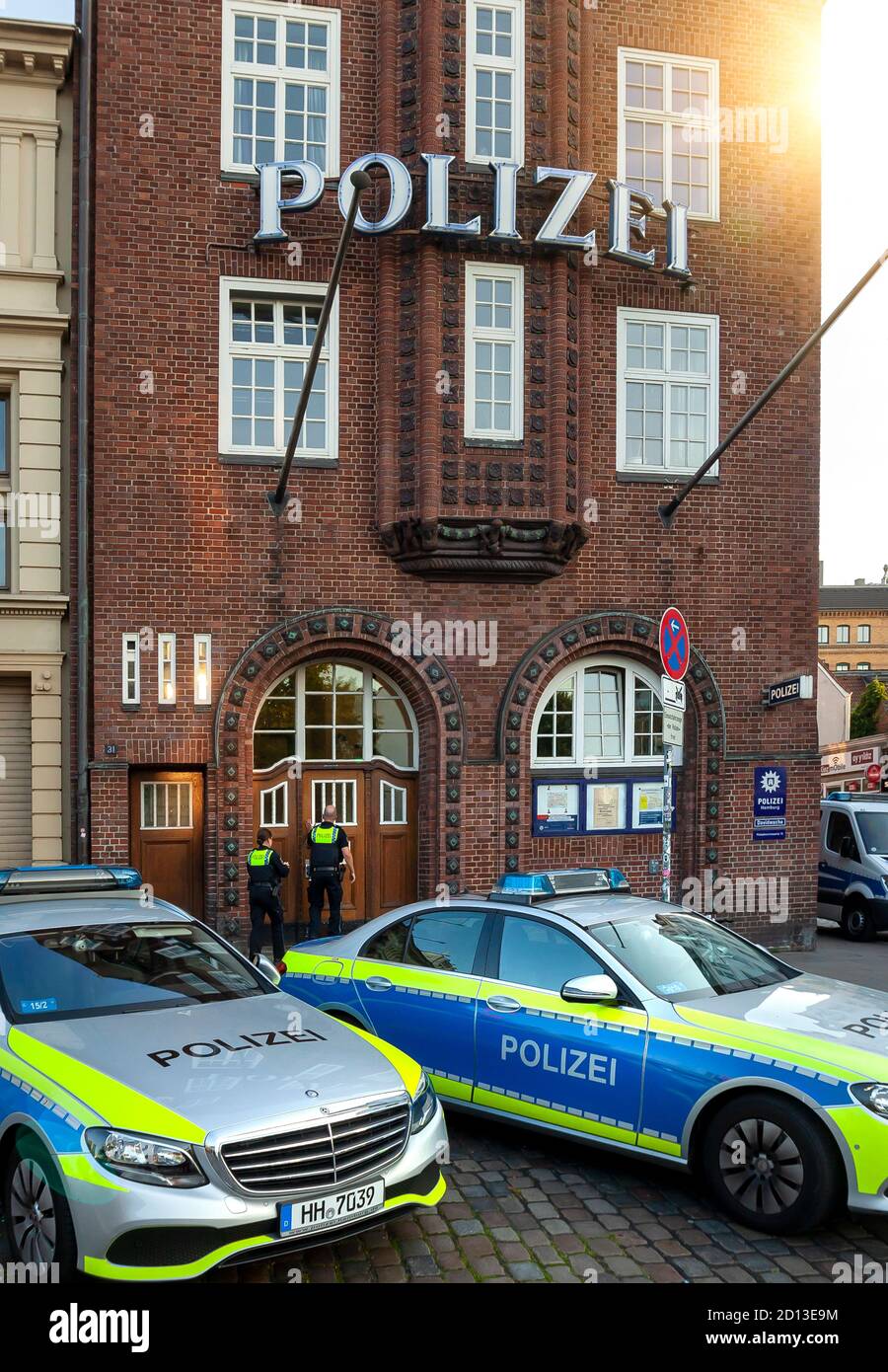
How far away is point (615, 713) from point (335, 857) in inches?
163

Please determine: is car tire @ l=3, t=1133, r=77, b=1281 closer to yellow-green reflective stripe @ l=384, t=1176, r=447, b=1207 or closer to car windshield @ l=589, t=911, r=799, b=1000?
yellow-green reflective stripe @ l=384, t=1176, r=447, b=1207

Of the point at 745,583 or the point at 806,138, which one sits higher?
the point at 806,138

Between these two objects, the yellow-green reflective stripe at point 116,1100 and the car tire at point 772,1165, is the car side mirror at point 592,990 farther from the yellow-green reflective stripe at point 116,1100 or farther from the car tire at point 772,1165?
the yellow-green reflective stripe at point 116,1100

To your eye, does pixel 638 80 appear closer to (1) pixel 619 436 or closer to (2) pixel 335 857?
(1) pixel 619 436

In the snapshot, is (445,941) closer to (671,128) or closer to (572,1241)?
(572,1241)

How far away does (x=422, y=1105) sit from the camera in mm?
5488

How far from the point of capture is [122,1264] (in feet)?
14.8

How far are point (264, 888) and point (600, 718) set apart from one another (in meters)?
4.81

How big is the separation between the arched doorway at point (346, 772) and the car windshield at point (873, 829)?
7.20 m

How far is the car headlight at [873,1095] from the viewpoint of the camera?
5.35 metres

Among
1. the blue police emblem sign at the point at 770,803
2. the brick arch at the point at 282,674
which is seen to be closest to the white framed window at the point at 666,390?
the brick arch at the point at 282,674

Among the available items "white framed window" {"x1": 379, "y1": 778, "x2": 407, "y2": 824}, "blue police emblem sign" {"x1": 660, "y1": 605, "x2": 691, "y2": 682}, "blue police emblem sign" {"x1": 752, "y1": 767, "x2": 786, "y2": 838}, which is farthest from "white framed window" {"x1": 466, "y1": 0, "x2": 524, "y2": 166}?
"blue police emblem sign" {"x1": 752, "y1": 767, "x2": 786, "y2": 838}

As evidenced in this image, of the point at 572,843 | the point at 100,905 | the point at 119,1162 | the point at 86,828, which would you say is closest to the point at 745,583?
the point at 572,843

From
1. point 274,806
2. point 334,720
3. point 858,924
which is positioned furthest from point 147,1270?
point 858,924
